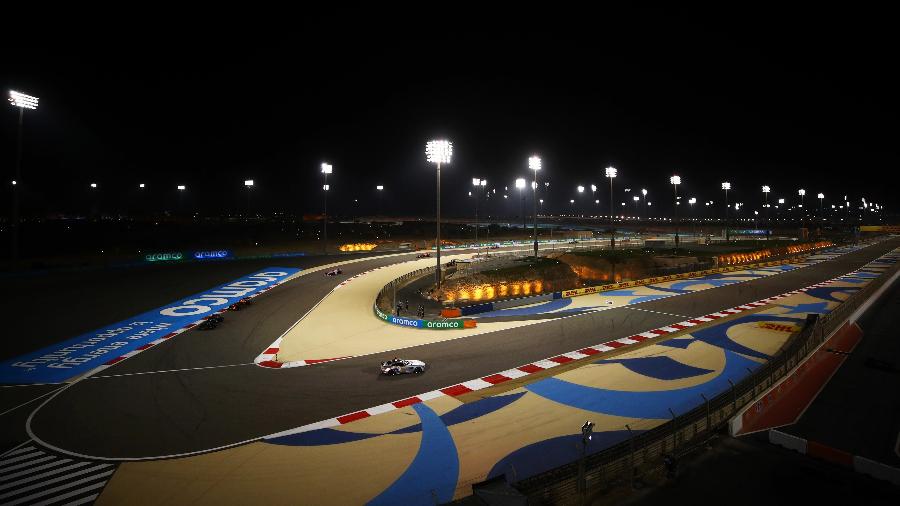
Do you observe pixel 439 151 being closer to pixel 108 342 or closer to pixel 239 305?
pixel 239 305

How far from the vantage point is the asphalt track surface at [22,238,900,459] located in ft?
52.6

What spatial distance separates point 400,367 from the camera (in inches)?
863

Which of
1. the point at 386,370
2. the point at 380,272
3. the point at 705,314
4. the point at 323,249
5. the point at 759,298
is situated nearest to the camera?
the point at 386,370

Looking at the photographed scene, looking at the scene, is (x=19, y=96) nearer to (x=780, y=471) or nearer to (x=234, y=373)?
(x=234, y=373)

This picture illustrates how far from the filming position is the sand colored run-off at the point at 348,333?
2656 cm

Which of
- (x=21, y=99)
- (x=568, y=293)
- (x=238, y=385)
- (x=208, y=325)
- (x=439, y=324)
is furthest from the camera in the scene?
(x=568, y=293)

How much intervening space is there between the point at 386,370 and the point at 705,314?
87.9ft

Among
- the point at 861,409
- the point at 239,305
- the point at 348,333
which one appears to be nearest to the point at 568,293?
the point at 348,333

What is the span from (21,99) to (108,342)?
91.9 ft

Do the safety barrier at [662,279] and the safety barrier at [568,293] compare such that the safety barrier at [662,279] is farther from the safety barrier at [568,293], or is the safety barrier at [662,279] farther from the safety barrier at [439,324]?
the safety barrier at [439,324]

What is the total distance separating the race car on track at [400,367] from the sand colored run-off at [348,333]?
443 cm

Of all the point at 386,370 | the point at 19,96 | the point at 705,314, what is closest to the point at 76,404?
the point at 386,370

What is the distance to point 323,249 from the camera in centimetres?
7806

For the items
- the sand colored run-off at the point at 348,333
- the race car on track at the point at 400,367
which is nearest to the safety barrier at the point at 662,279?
the sand colored run-off at the point at 348,333
